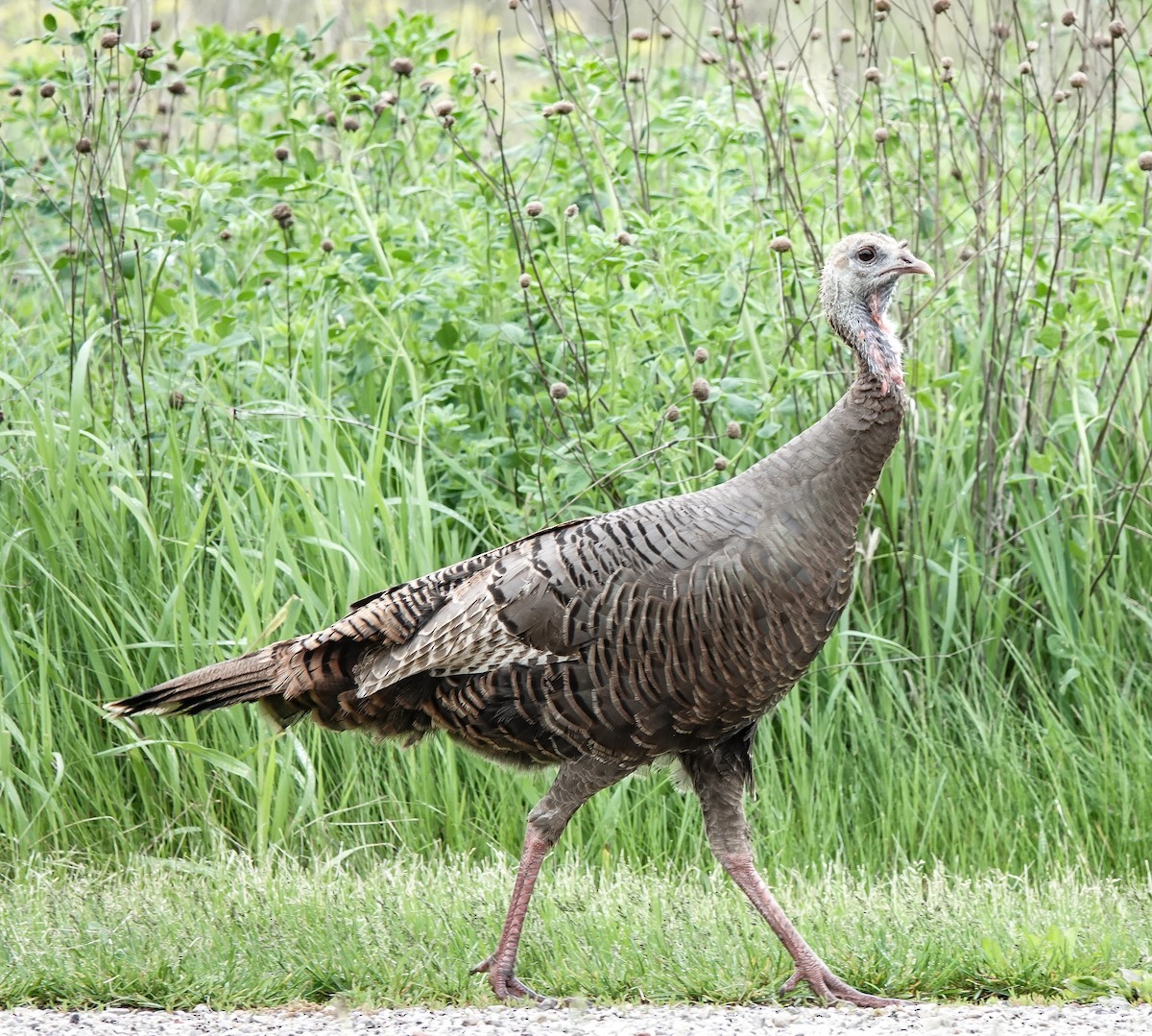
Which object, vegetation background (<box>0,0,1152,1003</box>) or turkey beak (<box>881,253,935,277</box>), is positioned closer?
turkey beak (<box>881,253,935,277</box>)

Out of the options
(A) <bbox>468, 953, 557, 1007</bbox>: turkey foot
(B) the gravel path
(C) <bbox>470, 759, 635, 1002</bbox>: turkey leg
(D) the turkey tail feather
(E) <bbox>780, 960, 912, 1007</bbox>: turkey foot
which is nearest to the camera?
(B) the gravel path

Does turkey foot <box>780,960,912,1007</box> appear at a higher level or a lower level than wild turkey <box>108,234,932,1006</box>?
lower

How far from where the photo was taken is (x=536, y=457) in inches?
233

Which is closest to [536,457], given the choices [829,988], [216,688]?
[216,688]

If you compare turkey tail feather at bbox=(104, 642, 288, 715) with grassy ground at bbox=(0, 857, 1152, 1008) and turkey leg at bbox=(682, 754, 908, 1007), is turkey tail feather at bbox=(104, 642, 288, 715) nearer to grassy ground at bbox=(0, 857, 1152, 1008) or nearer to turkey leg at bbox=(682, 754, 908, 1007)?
grassy ground at bbox=(0, 857, 1152, 1008)

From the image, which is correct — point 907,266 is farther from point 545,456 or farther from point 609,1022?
point 609,1022

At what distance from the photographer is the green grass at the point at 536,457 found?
5.28 m

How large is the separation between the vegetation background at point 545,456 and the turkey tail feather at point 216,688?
1.66ft

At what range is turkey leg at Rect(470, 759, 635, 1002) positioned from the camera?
4.02 metres

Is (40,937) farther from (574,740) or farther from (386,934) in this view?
(574,740)

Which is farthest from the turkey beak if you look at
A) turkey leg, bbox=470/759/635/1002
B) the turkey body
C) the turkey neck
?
turkey leg, bbox=470/759/635/1002

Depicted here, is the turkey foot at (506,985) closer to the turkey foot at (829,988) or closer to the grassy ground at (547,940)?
the grassy ground at (547,940)

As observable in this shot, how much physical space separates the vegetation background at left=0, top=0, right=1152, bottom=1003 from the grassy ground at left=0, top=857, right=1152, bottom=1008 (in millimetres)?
171

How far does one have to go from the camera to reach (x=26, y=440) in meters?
5.75
